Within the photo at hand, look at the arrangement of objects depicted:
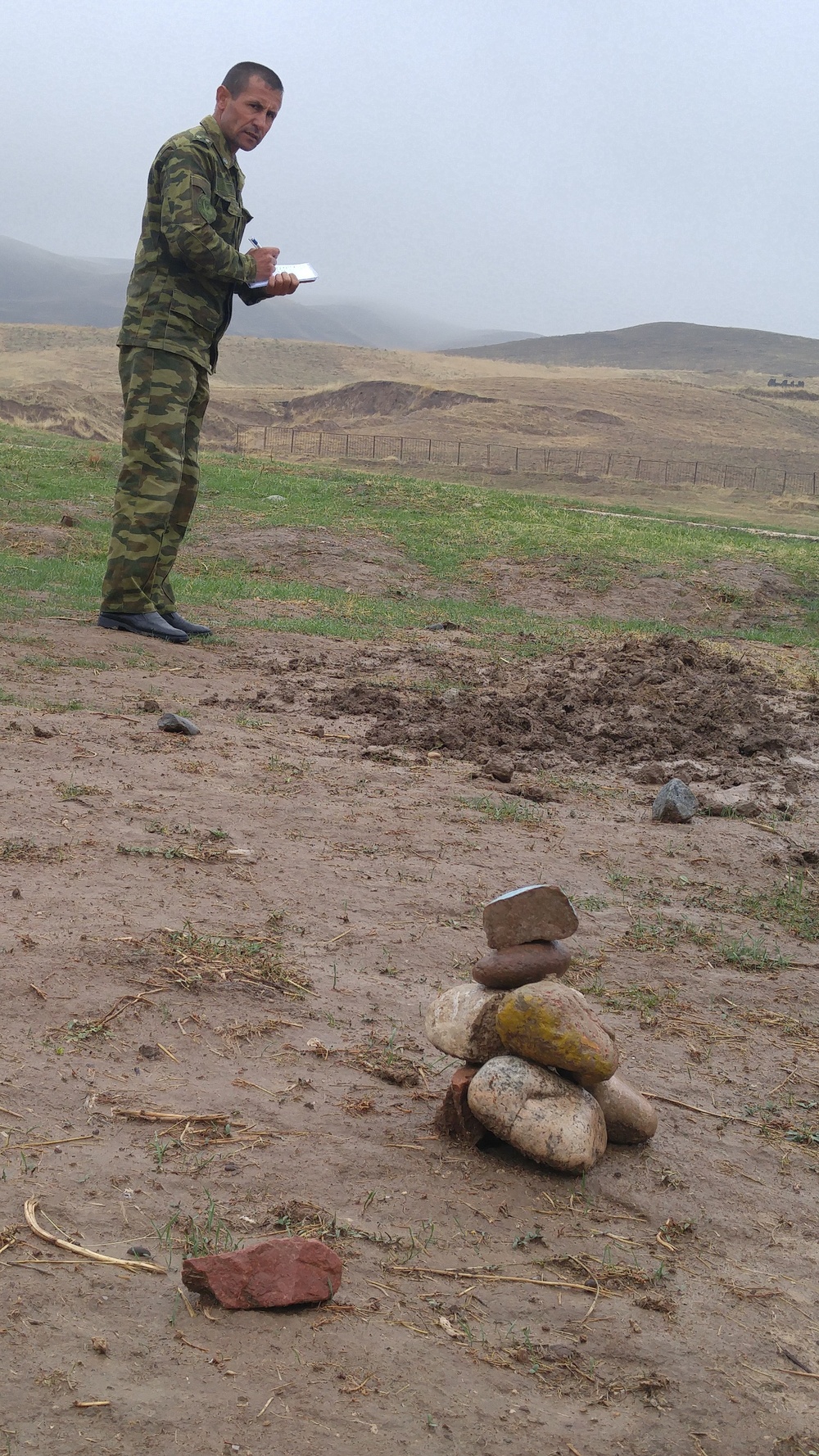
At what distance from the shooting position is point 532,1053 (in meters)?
3.01

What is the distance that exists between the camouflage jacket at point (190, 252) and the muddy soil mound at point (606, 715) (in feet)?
8.20

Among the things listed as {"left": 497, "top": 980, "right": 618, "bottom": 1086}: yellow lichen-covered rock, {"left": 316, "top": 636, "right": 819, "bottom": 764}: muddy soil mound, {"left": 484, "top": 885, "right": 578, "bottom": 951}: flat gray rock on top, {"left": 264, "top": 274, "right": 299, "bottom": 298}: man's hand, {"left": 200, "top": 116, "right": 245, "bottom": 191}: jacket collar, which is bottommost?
{"left": 316, "top": 636, "right": 819, "bottom": 764}: muddy soil mound

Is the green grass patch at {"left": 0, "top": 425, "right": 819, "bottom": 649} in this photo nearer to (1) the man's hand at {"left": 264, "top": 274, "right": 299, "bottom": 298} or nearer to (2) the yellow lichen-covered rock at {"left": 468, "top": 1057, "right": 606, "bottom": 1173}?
(1) the man's hand at {"left": 264, "top": 274, "right": 299, "bottom": 298}

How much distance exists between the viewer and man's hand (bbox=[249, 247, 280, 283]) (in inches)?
297

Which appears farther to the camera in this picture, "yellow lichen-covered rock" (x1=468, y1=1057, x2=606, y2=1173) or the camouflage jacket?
the camouflage jacket

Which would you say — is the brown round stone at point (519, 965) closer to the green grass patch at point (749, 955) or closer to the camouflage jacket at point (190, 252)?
the green grass patch at point (749, 955)

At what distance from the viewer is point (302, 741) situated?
6.48 meters

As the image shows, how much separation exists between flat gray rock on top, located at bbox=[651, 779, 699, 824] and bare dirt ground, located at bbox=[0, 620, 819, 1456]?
0.08m

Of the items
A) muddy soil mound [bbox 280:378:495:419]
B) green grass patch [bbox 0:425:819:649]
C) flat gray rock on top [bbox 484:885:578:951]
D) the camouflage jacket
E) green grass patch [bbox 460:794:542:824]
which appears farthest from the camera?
Result: muddy soil mound [bbox 280:378:495:419]

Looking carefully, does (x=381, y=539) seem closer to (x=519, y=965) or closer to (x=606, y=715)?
(x=606, y=715)

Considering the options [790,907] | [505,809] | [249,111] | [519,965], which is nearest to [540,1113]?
[519,965]

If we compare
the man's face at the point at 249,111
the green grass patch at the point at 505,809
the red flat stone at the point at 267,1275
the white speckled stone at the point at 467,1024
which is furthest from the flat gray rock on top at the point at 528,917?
the man's face at the point at 249,111

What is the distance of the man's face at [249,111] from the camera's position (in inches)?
292

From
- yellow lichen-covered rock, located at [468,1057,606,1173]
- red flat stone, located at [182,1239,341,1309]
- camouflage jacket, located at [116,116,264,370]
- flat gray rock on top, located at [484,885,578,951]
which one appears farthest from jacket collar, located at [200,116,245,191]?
red flat stone, located at [182,1239,341,1309]
